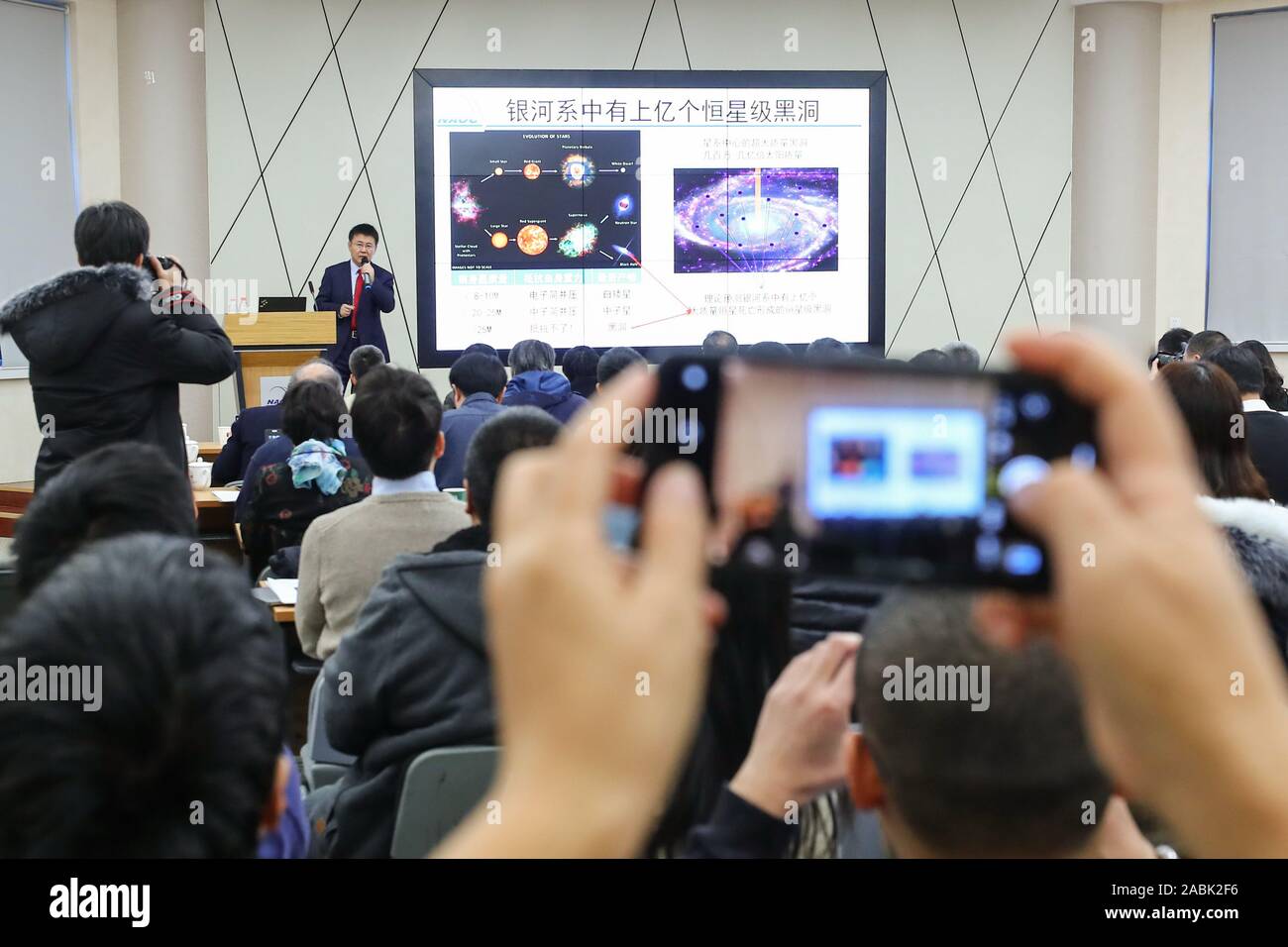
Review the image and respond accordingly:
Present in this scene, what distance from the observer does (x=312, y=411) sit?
12.1 feet

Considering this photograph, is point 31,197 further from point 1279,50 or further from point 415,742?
point 1279,50

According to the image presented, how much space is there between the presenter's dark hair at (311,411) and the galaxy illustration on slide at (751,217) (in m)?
4.95

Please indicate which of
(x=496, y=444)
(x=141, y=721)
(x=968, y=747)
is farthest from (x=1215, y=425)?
(x=141, y=721)

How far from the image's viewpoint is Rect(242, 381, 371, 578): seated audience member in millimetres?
3641

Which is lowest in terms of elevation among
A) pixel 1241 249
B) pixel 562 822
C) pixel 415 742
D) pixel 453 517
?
pixel 415 742

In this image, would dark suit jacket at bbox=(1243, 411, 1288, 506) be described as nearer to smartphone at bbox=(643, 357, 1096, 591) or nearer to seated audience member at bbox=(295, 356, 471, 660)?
seated audience member at bbox=(295, 356, 471, 660)

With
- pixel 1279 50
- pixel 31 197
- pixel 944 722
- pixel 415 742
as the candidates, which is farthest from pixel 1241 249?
pixel 944 722

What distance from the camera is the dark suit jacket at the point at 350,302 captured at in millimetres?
7766

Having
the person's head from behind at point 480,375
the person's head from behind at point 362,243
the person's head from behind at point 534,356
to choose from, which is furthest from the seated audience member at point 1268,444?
the person's head from behind at point 362,243

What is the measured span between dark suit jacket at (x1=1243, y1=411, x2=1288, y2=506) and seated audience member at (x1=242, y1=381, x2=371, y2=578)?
97.1 inches

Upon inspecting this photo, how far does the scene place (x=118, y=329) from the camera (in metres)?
3.52

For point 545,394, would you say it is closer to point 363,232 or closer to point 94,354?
point 94,354

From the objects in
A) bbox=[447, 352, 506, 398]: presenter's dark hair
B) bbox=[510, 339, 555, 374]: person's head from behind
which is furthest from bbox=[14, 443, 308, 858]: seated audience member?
bbox=[510, 339, 555, 374]: person's head from behind
